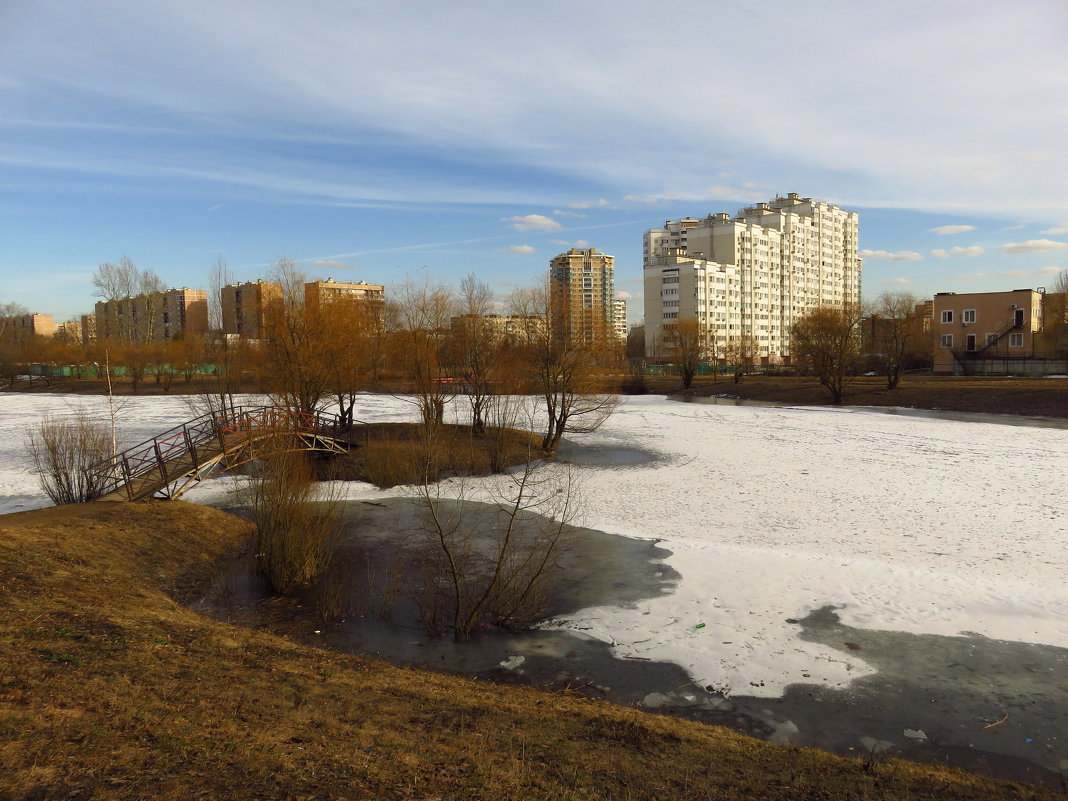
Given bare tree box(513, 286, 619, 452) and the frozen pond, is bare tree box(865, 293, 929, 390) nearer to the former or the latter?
the frozen pond

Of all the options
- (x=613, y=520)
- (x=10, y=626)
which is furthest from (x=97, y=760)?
(x=613, y=520)

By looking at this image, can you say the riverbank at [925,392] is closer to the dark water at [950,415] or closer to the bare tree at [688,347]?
the dark water at [950,415]

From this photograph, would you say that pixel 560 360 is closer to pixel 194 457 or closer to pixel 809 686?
pixel 194 457

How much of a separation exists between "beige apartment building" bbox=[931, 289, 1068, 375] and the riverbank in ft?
18.2

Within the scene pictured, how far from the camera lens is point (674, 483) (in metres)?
22.6

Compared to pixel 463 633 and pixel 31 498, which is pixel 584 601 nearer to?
pixel 463 633

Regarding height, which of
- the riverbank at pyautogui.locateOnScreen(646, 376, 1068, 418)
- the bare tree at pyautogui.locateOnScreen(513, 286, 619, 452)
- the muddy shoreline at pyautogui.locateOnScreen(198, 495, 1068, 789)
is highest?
the bare tree at pyautogui.locateOnScreen(513, 286, 619, 452)

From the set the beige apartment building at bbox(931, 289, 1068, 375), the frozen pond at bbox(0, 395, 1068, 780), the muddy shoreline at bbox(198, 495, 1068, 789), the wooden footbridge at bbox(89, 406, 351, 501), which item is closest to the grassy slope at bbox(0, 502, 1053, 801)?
the muddy shoreline at bbox(198, 495, 1068, 789)

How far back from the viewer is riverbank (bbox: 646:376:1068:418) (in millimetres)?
41719

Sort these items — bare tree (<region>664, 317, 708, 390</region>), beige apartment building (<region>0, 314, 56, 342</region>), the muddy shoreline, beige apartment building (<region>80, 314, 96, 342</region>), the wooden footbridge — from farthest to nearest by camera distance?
beige apartment building (<region>0, 314, 56, 342</region>) → beige apartment building (<region>80, 314, 96, 342</region>) → bare tree (<region>664, 317, 708, 390</region>) → the wooden footbridge → the muddy shoreline

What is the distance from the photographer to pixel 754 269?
119 metres

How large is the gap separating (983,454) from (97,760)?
30835mm

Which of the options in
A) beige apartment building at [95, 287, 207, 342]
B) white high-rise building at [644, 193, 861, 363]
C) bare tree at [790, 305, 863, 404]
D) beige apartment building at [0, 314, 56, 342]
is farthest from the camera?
beige apartment building at [0, 314, 56, 342]

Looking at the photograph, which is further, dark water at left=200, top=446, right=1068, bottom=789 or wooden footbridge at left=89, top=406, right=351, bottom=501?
wooden footbridge at left=89, top=406, right=351, bottom=501
